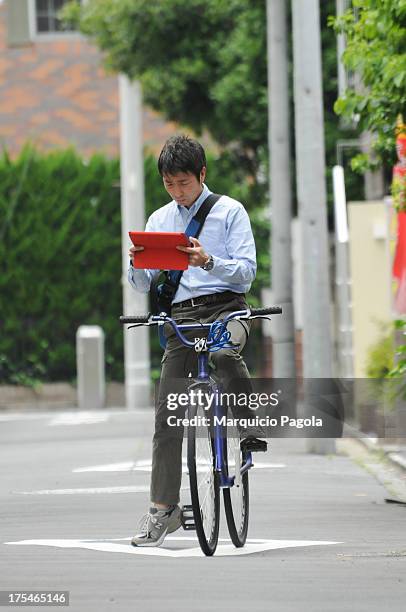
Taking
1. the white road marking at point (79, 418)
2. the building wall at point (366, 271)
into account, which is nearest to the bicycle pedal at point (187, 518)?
the building wall at point (366, 271)

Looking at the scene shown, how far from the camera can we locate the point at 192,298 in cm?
822

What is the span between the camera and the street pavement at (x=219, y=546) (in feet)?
22.1

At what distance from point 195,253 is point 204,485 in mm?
1052

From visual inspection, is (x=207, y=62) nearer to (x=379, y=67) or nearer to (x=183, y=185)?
(x=379, y=67)

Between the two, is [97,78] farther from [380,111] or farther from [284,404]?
[284,404]

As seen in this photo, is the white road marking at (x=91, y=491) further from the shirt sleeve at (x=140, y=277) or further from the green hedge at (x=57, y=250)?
the green hedge at (x=57, y=250)

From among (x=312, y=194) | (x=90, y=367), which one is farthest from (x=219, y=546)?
(x=90, y=367)

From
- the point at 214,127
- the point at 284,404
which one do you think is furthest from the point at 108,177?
the point at 284,404

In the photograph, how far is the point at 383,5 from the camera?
10766mm

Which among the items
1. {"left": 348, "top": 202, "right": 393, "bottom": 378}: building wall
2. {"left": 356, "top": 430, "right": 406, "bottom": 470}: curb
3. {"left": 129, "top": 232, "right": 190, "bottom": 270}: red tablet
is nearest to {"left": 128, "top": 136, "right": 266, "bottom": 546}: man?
{"left": 129, "top": 232, "right": 190, "bottom": 270}: red tablet

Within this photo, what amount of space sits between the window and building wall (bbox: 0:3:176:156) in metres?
0.25

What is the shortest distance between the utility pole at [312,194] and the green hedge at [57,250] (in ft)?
41.3

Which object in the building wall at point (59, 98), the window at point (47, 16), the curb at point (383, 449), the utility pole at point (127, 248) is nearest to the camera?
the curb at point (383, 449)

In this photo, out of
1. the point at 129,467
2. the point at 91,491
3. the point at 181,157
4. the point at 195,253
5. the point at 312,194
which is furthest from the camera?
the point at 312,194
